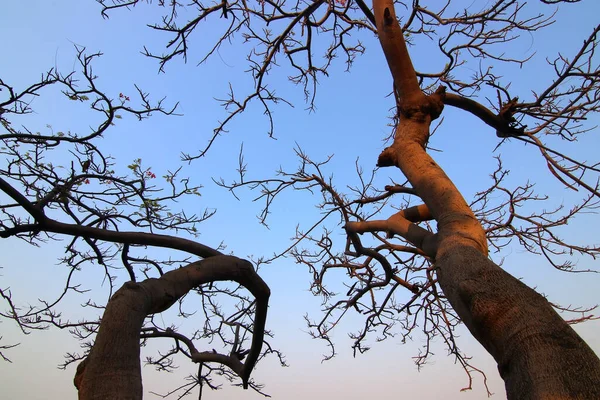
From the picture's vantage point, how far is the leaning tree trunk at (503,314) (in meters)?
1.20

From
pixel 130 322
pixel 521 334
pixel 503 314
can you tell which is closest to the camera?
pixel 521 334

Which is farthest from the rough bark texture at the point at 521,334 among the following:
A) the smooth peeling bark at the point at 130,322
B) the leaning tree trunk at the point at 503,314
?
the smooth peeling bark at the point at 130,322

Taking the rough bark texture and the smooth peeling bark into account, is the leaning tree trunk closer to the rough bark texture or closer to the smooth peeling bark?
the rough bark texture

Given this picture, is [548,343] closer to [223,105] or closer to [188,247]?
[188,247]

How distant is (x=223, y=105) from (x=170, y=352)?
8.70 feet

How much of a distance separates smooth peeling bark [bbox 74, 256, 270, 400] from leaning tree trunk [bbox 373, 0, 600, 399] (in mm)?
1230

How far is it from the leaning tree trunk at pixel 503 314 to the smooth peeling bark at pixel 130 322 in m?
1.23

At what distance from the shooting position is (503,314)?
1.48m

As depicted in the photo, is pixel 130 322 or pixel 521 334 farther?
pixel 130 322

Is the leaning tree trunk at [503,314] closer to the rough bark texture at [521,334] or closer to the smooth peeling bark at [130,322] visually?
the rough bark texture at [521,334]

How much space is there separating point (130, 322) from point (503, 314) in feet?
4.92

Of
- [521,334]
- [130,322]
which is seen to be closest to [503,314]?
[521,334]

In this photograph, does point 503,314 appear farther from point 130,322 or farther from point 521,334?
point 130,322

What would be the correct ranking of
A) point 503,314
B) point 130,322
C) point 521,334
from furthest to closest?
point 130,322 → point 503,314 → point 521,334
